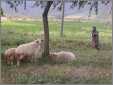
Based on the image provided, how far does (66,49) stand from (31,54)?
369 mm

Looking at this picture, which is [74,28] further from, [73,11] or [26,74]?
[26,74]

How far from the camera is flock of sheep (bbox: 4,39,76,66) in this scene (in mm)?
5020

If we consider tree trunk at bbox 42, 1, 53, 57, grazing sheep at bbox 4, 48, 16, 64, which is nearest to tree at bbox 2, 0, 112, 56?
tree trunk at bbox 42, 1, 53, 57

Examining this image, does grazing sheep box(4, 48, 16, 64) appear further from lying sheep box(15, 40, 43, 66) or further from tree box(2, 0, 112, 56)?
tree box(2, 0, 112, 56)

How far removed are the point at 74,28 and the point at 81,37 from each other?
0.12 m

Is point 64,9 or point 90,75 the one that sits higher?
point 64,9

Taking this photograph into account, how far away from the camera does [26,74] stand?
4984mm

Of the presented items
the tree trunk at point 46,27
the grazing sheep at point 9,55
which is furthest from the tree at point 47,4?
the grazing sheep at point 9,55

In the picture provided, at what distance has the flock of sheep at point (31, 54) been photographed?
5020mm

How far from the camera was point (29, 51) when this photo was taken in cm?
508

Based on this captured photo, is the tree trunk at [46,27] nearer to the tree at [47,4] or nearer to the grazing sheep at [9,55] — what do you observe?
the tree at [47,4]

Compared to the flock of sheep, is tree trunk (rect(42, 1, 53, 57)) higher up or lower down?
higher up

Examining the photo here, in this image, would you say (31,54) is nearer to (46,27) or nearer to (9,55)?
(9,55)

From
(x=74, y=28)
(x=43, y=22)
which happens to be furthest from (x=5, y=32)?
(x=74, y=28)
